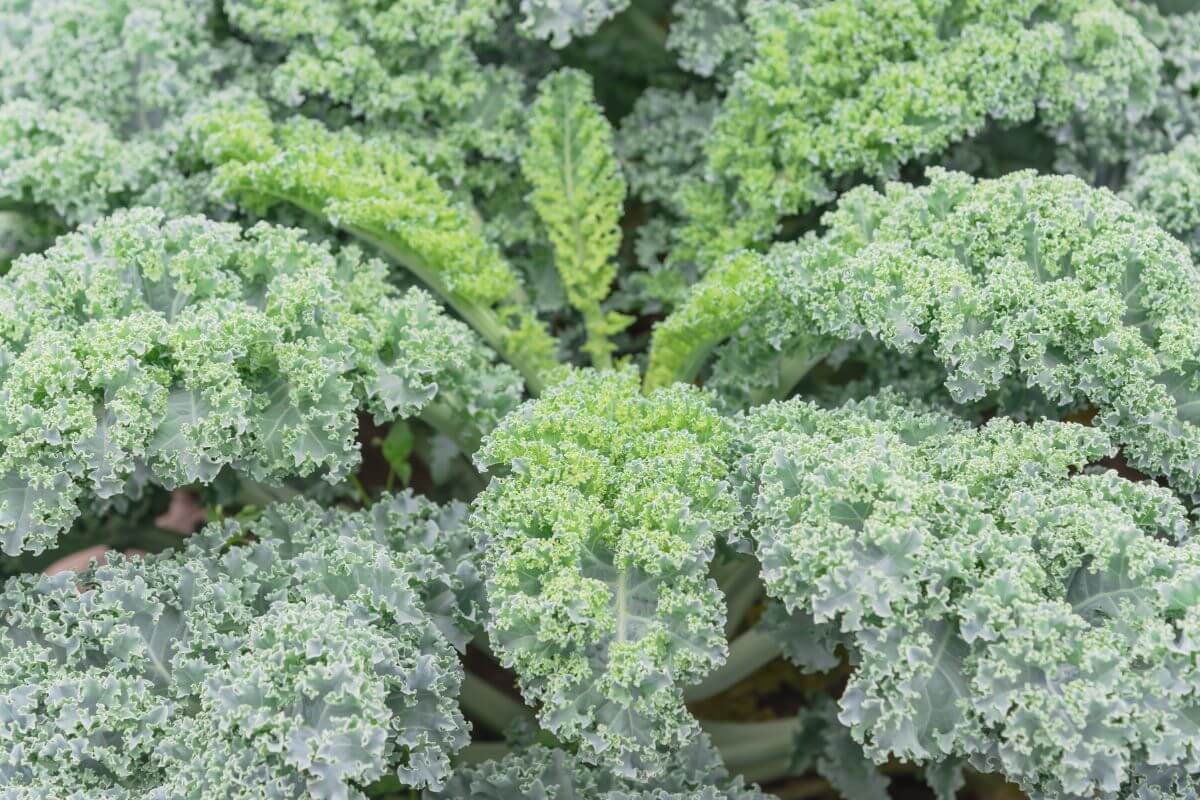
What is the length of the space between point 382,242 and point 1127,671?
201 centimetres

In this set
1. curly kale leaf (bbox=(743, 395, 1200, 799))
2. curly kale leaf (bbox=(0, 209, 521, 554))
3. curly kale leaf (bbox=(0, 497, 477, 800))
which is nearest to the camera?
curly kale leaf (bbox=(743, 395, 1200, 799))

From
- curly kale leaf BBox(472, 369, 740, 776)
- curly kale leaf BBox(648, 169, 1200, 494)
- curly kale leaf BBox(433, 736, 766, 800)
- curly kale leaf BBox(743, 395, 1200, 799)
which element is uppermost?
curly kale leaf BBox(648, 169, 1200, 494)

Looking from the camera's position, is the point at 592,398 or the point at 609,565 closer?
the point at 609,565

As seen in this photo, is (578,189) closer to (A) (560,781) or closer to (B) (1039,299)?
(B) (1039,299)

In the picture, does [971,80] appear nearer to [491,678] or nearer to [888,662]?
[888,662]

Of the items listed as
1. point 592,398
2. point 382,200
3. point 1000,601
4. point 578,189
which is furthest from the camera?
point 578,189

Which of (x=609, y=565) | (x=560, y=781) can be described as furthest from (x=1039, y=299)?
(x=560, y=781)

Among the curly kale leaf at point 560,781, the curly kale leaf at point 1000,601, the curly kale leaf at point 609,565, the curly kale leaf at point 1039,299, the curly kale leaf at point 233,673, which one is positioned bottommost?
the curly kale leaf at point 560,781

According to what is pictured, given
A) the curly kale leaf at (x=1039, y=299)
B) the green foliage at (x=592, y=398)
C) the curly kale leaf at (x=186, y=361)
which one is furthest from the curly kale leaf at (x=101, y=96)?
the curly kale leaf at (x=1039, y=299)

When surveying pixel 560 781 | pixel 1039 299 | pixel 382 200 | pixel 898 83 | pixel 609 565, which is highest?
pixel 898 83

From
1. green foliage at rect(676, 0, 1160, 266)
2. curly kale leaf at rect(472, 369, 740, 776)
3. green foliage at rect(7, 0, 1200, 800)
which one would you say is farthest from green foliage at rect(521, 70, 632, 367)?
curly kale leaf at rect(472, 369, 740, 776)

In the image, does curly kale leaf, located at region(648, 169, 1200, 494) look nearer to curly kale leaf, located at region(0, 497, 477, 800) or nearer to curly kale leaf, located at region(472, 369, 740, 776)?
curly kale leaf, located at region(472, 369, 740, 776)

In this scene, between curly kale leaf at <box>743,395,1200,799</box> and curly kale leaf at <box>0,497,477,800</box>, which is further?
curly kale leaf at <box>0,497,477,800</box>

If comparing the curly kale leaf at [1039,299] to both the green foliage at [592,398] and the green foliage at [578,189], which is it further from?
the green foliage at [578,189]
